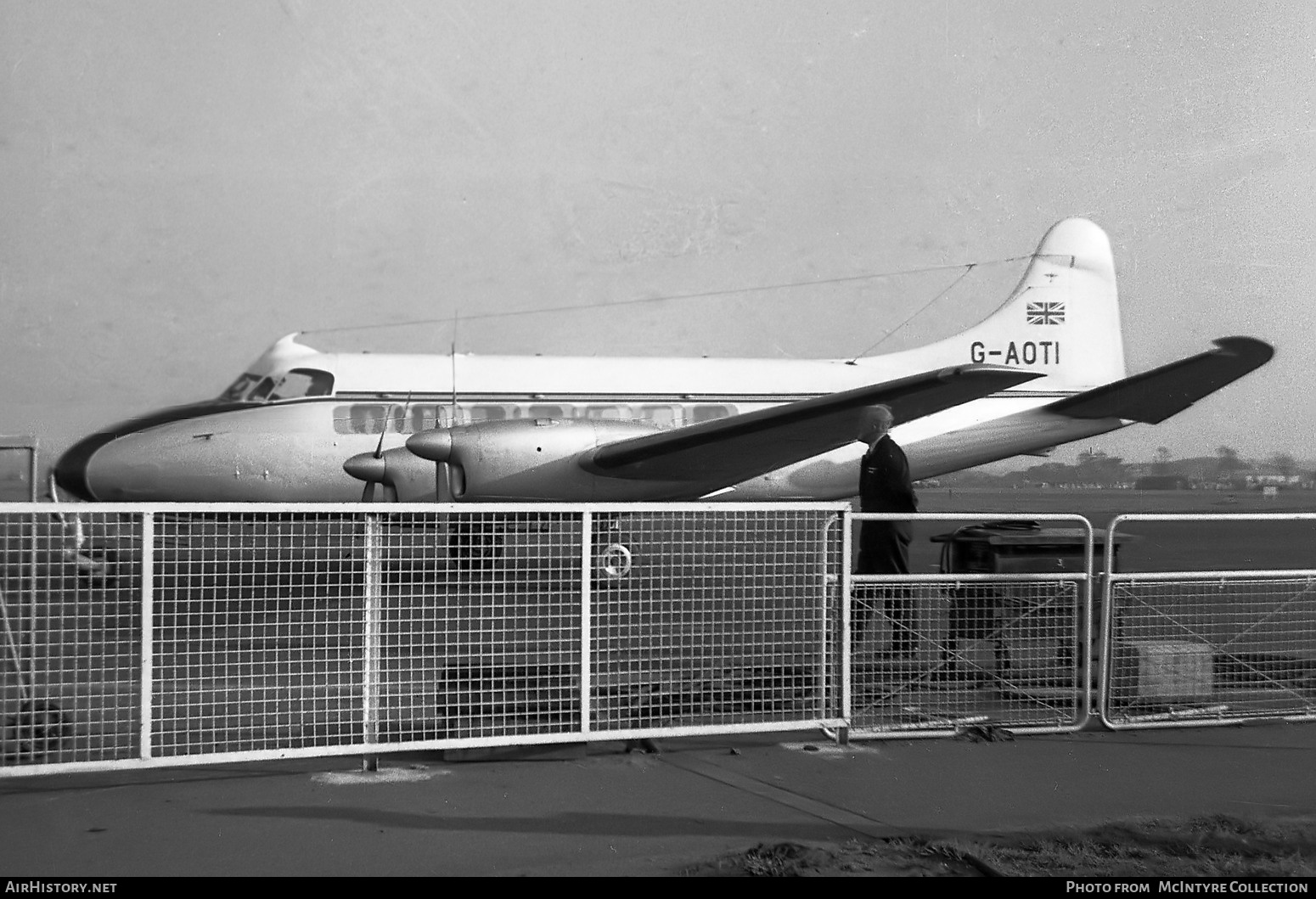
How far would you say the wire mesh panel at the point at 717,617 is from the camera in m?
5.15

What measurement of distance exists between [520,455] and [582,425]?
2.64 feet

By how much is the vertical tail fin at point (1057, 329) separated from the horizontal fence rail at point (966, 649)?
13.0 meters

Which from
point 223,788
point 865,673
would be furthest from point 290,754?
point 865,673

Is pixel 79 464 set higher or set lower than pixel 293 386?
lower

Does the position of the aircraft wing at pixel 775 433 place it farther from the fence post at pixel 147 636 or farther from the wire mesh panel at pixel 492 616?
the fence post at pixel 147 636

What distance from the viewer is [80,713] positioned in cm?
529

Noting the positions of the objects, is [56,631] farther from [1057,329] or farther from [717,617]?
[1057,329]

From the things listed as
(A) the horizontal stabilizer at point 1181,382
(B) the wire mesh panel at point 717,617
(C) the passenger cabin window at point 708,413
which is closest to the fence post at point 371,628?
(B) the wire mesh panel at point 717,617

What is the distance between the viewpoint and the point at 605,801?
164 inches

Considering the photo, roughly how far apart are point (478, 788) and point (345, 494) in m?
10.7

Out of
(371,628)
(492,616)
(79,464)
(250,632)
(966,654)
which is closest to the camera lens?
(250,632)

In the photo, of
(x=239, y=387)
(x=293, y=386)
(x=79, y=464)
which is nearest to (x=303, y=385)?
(x=293, y=386)

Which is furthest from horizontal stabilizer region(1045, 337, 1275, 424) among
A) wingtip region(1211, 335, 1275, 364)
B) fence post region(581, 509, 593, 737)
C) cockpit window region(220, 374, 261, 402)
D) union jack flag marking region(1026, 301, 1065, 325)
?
cockpit window region(220, 374, 261, 402)

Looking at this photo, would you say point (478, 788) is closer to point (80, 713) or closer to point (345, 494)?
point (80, 713)
